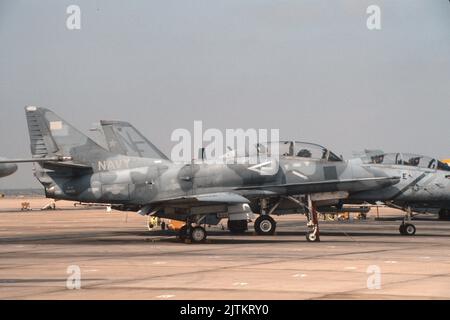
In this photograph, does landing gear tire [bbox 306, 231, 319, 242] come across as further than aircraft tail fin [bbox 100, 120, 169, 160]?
No

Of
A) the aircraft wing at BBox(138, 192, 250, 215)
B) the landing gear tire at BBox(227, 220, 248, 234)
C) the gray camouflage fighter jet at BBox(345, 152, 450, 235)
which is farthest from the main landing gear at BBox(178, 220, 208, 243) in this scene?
the gray camouflage fighter jet at BBox(345, 152, 450, 235)

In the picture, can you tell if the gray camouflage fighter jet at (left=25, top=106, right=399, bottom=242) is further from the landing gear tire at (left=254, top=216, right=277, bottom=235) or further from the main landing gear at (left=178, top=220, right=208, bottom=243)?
the main landing gear at (left=178, top=220, right=208, bottom=243)

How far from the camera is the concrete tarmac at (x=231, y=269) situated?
1420cm

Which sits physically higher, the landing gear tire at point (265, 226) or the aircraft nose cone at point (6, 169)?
the aircraft nose cone at point (6, 169)

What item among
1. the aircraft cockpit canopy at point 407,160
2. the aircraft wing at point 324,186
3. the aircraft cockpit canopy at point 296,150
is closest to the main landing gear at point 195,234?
the aircraft wing at point 324,186

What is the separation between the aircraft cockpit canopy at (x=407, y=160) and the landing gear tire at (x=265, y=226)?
5.00 metres

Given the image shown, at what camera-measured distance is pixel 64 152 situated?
32188 millimetres

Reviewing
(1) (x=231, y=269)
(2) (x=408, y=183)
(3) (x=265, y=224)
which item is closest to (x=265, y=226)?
(3) (x=265, y=224)

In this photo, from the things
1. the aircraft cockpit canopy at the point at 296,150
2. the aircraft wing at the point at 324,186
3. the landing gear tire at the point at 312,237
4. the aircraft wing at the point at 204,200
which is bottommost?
the landing gear tire at the point at 312,237

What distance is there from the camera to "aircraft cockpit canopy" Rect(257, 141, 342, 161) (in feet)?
104

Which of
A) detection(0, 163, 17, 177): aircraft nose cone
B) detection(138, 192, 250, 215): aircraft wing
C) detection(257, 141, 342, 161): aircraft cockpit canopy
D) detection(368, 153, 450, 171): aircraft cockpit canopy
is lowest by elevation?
detection(138, 192, 250, 215): aircraft wing

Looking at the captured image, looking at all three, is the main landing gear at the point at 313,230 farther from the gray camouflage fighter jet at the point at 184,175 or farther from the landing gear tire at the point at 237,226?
the landing gear tire at the point at 237,226

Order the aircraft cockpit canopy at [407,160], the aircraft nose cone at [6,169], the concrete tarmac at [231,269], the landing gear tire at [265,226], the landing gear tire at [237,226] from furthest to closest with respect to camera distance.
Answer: the aircraft nose cone at [6,169] → the landing gear tire at [237,226] → the aircraft cockpit canopy at [407,160] → the landing gear tire at [265,226] → the concrete tarmac at [231,269]
